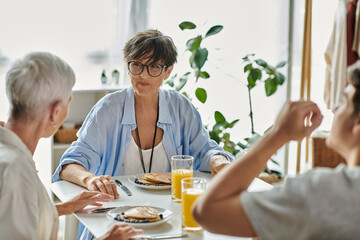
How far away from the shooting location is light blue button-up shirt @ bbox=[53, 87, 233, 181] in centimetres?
227

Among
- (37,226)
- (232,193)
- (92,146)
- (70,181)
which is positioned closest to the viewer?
(232,193)

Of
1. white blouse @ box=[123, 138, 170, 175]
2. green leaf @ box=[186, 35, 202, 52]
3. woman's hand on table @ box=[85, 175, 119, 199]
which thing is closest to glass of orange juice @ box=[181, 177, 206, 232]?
woman's hand on table @ box=[85, 175, 119, 199]

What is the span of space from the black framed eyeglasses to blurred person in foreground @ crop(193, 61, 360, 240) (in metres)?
1.12

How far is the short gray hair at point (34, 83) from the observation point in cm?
143

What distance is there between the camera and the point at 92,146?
227 cm

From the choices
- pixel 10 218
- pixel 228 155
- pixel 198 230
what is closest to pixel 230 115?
pixel 228 155

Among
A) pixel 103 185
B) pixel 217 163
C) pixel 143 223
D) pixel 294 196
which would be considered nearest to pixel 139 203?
pixel 103 185

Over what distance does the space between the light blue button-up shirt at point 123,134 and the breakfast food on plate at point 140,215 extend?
1.95ft

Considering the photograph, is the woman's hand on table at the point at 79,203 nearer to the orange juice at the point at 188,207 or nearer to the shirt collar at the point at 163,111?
the orange juice at the point at 188,207

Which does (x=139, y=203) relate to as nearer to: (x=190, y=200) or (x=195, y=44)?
(x=190, y=200)

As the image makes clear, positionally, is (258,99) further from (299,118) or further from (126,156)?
(299,118)

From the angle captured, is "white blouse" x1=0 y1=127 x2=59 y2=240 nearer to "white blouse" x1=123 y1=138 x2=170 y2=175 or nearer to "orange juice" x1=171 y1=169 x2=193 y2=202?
"orange juice" x1=171 y1=169 x2=193 y2=202

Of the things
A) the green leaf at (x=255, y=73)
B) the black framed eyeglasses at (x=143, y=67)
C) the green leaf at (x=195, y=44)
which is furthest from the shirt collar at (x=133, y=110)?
the green leaf at (x=255, y=73)

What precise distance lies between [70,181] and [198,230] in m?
0.73
